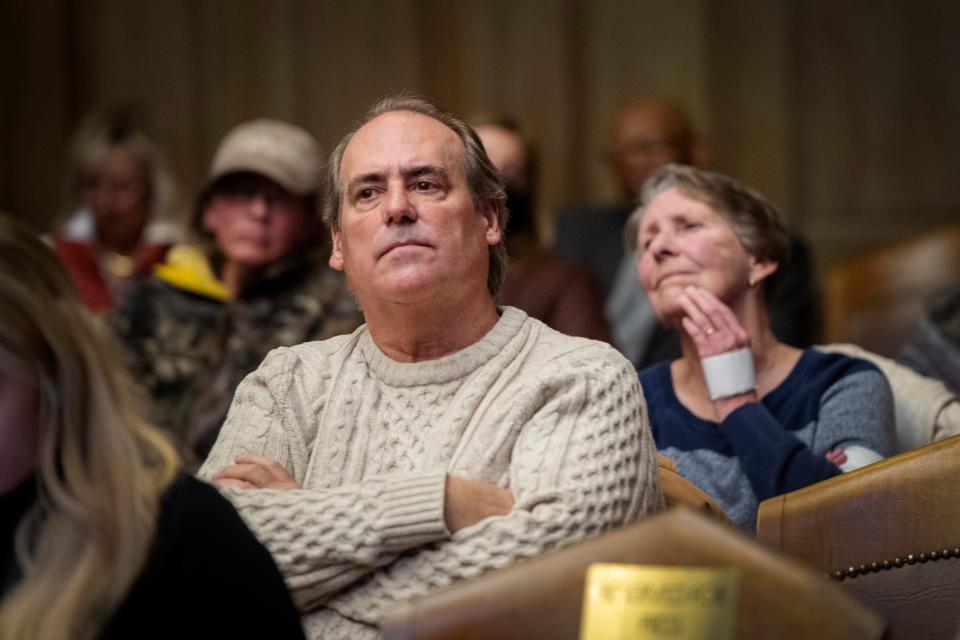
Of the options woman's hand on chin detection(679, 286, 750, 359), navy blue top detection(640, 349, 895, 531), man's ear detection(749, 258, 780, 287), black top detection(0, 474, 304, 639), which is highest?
man's ear detection(749, 258, 780, 287)

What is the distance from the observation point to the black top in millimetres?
1261

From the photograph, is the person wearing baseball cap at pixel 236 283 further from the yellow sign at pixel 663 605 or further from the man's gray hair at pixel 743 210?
Result: the yellow sign at pixel 663 605

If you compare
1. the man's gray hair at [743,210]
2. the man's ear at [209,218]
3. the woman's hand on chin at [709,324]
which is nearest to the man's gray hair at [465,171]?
the woman's hand on chin at [709,324]

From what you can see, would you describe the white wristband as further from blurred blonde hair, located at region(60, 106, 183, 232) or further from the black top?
blurred blonde hair, located at region(60, 106, 183, 232)

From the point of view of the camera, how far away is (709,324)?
235 centimetres

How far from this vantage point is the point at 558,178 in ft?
16.7

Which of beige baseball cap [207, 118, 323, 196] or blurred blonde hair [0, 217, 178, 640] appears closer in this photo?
blurred blonde hair [0, 217, 178, 640]

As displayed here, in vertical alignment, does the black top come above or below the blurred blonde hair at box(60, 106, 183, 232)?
below

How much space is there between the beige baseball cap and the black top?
1.99 metres

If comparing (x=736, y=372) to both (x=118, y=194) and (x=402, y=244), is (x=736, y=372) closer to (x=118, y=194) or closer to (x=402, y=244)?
(x=402, y=244)

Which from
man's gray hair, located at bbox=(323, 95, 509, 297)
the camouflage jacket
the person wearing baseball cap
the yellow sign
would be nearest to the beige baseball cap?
the person wearing baseball cap

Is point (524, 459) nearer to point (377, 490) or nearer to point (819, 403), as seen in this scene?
point (377, 490)

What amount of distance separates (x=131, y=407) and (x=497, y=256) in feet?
2.44

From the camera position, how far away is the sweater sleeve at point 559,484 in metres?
1.61
